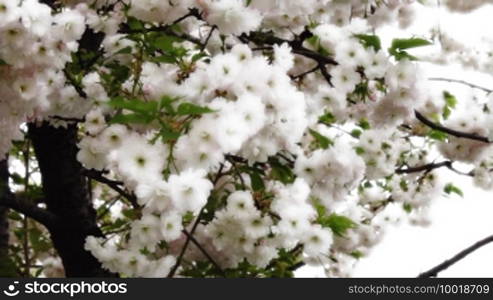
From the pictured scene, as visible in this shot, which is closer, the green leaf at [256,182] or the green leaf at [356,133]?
the green leaf at [256,182]

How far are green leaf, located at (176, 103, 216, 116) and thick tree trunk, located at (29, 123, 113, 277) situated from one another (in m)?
2.04

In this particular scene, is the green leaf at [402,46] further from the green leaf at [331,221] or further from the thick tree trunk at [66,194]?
the thick tree trunk at [66,194]

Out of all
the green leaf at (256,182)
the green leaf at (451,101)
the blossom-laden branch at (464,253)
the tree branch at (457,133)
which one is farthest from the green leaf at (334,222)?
the green leaf at (451,101)

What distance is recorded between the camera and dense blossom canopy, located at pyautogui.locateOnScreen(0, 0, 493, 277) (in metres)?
2.12

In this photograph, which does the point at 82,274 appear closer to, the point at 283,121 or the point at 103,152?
the point at 103,152

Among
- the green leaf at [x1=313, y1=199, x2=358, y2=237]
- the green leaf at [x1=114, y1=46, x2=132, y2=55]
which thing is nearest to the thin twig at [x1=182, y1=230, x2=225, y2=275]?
the green leaf at [x1=313, y1=199, x2=358, y2=237]

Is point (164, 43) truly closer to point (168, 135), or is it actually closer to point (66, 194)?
point (168, 135)

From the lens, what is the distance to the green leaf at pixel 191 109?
→ 199 centimetres

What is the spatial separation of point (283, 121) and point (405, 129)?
2665 millimetres

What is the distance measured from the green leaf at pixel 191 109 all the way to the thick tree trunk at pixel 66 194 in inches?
80.4

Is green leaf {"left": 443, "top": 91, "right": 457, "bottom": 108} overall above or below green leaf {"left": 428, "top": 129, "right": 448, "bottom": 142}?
above

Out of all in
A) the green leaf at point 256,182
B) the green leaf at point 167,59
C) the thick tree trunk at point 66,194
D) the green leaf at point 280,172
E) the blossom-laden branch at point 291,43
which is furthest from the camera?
the thick tree trunk at point 66,194

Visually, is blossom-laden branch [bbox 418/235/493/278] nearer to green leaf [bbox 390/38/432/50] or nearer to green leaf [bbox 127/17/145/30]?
green leaf [bbox 390/38/432/50]

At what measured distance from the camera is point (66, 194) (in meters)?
3.94
